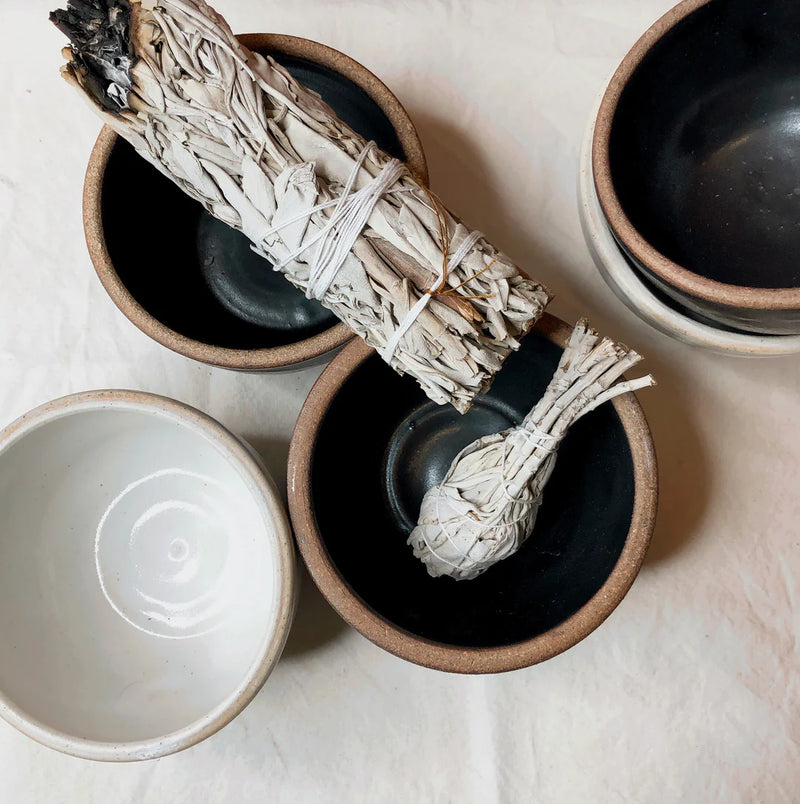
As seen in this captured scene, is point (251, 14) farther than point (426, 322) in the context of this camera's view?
Yes

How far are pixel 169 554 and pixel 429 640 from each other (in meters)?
0.34

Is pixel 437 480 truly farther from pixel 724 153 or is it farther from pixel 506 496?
pixel 724 153

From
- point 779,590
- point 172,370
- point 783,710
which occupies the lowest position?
point 783,710

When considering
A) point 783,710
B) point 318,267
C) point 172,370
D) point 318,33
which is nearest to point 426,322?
point 318,267

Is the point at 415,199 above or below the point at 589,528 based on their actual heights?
above

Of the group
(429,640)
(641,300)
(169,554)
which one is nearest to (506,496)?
(429,640)

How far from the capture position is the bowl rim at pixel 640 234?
72 centimetres

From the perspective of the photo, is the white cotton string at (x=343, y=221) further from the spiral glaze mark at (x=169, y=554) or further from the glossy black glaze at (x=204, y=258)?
the spiral glaze mark at (x=169, y=554)

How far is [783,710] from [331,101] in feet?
2.95

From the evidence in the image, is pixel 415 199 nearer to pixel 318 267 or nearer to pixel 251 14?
pixel 318 267

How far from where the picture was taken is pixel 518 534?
0.79 m

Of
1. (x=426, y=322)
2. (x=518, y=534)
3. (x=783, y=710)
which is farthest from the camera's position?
(x=783, y=710)

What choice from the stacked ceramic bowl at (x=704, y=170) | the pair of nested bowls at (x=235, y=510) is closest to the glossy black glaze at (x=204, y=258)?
the pair of nested bowls at (x=235, y=510)

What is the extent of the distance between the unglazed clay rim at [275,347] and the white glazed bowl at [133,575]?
0.24 ft
